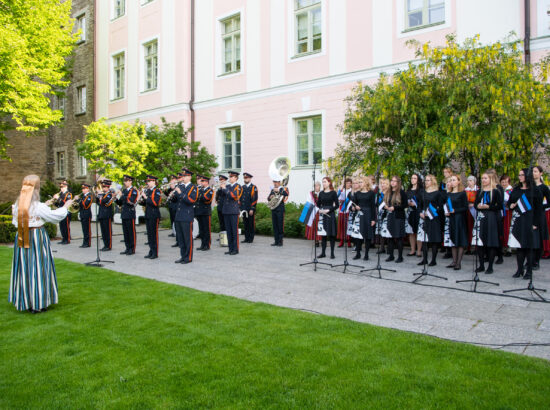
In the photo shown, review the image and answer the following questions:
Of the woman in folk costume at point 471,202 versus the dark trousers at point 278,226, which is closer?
the woman in folk costume at point 471,202

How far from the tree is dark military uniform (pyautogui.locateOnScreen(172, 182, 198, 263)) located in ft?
33.5

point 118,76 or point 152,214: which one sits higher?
point 118,76

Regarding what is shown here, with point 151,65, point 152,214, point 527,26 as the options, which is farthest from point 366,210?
point 151,65

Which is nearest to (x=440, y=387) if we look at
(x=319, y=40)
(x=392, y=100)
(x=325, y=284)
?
(x=325, y=284)

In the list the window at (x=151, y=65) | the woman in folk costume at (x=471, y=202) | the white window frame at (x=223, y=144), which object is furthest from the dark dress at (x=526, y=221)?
the window at (x=151, y=65)

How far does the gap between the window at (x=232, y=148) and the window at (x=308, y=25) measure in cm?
429

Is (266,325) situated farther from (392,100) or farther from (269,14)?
(269,14)

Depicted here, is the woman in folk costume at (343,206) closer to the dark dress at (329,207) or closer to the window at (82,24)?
the dark dress at (329,207)

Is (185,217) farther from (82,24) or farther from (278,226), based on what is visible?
(82,24)

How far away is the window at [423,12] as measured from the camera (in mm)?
13297

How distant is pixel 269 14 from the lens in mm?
17297

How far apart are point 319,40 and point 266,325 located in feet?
42.2

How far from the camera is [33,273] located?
248 inches

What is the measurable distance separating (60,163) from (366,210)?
25.0 meters
